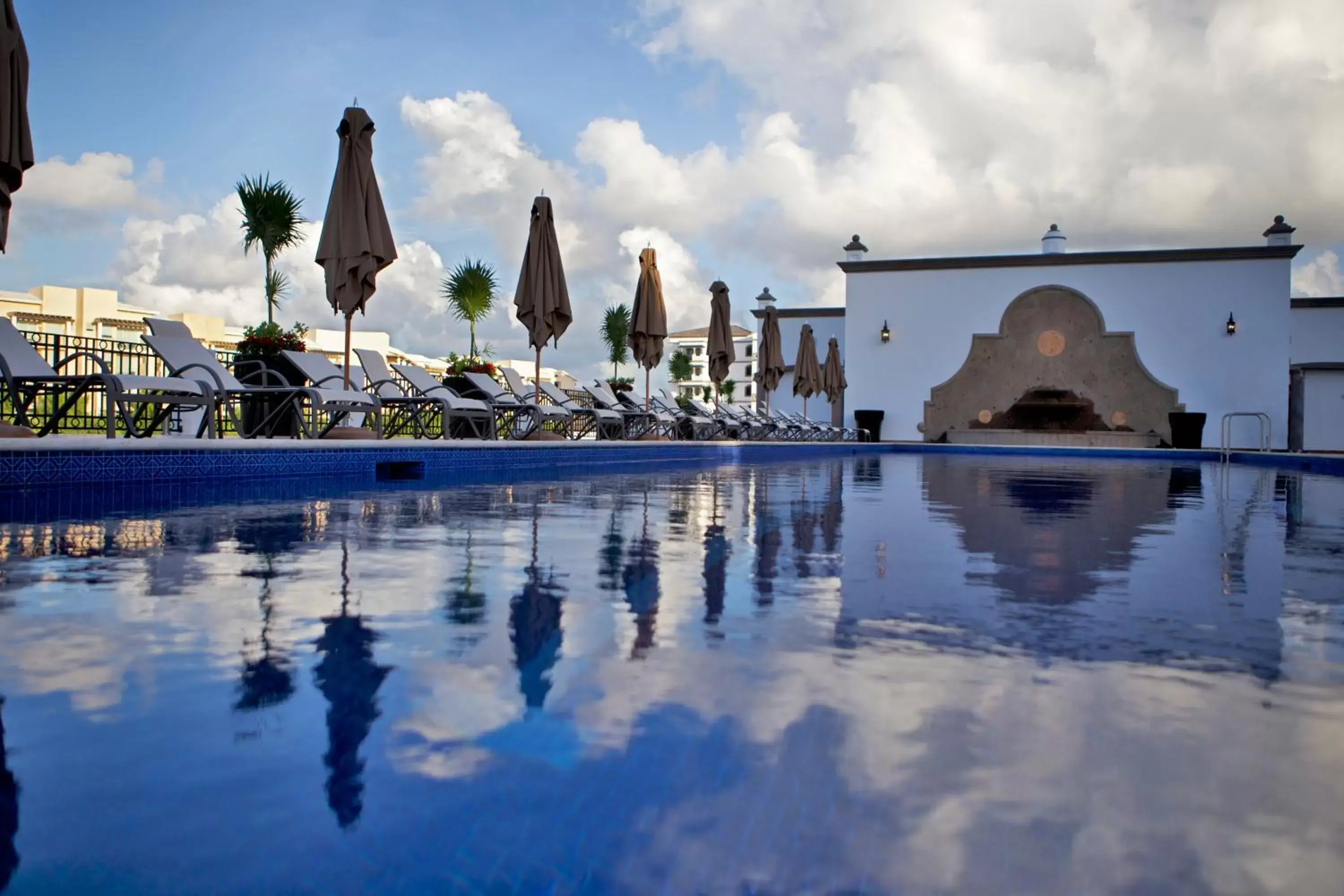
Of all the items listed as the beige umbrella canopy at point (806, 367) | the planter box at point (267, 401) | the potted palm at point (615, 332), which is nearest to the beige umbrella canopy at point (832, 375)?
the beige umbrella canopy at point (806, 367)

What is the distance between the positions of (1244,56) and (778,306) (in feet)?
37.4

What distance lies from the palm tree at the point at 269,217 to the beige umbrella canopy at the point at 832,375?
1144 centimetres

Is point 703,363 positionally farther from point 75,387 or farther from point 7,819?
point 7,819

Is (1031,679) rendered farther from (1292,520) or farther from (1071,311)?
(1071,311)

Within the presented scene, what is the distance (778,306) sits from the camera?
24.5 meters

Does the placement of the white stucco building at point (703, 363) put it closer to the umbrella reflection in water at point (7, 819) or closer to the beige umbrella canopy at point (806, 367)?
the beige umbrella canopy at point (806, 367)

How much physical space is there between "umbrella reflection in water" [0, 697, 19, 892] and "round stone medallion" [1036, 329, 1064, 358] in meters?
21.8

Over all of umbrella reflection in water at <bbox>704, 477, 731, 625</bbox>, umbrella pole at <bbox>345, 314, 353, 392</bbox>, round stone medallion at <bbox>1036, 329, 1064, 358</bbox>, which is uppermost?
round stone medallion at <bbox>1036, 329, 1064, 358</bbox>

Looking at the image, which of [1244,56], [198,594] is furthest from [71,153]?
[1244,56]

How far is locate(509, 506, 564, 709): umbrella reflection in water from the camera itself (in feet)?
4.37

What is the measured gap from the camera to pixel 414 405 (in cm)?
839

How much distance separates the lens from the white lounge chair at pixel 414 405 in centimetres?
828

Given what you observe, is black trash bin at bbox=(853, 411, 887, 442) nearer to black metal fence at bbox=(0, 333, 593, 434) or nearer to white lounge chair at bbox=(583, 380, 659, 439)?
white lounge chair at bbox=(583, 380, 659, 439)

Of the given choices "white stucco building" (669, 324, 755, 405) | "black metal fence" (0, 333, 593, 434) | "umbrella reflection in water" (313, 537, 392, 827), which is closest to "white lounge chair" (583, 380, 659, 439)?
"black metal fence" (0, 333, 593, 434)
